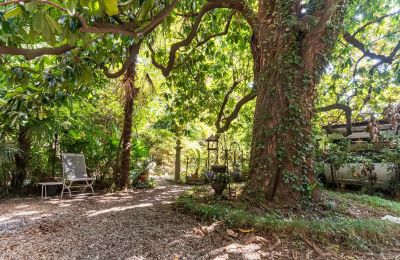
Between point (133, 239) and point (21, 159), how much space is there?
4.30m

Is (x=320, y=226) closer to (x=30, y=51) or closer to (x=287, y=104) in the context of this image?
(x=287, y=104)

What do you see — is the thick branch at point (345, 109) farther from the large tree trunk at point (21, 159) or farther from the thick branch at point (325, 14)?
the large tree trunk at point (21, 159)

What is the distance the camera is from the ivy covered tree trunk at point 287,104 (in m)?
4.04

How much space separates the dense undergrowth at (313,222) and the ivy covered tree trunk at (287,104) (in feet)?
1.04

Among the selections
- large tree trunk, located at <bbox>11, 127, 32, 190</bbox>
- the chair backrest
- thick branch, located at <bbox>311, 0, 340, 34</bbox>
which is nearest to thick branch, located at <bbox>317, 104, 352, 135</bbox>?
thick branch, located at <bbox>311, 0, 340, 34</bbox>

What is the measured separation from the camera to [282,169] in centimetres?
404

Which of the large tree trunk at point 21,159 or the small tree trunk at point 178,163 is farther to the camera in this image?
the small tree trunk at point 178,163

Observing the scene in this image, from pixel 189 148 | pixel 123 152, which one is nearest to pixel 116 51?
pixel 123 152

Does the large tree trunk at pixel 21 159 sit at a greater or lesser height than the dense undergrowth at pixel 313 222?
greater

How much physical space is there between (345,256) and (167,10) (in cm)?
300

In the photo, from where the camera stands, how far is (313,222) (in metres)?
3.28

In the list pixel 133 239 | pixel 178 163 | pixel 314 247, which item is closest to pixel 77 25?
pixel 133 239

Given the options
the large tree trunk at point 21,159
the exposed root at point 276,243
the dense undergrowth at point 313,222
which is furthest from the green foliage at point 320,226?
the large tree trunk at point 21,159

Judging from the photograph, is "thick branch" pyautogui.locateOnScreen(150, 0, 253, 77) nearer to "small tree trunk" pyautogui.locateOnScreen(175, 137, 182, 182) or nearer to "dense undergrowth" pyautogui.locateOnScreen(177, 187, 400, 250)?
"dense undergrowth" pyautogui.locateOnScreen(177, 187, 400, 250)
